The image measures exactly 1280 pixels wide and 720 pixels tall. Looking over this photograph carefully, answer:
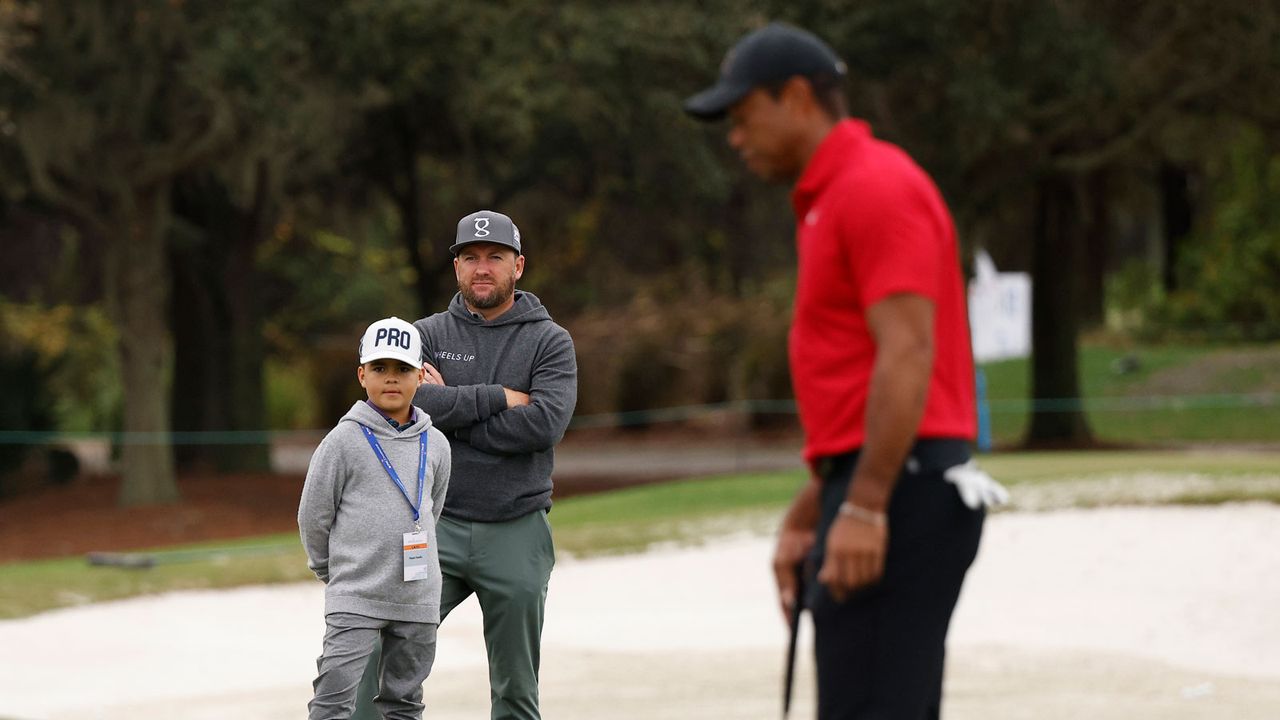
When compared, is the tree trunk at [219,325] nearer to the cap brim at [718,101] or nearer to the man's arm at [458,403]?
the man's arm at [458,403]

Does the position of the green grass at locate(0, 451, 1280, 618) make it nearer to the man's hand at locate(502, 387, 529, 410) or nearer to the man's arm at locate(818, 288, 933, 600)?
the man's hand at locate(502, 387, 529, 410)

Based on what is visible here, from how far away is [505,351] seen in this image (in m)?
5.95

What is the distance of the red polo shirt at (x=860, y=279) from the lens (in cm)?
346

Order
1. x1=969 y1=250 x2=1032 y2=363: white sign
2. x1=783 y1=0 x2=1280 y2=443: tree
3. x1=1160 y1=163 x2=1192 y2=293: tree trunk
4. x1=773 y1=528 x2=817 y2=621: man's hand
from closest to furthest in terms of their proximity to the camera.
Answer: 1. x1=773 y1=528 x2=817 y2=621: man's hand
2. x1=783 y1=0 x2=1280 y2=443: tree
3. x1=969 y1=250 x2=1032 y2=363: white sign
4. x1=1160 y1=163 x2=1192 y2=293: tree trunk

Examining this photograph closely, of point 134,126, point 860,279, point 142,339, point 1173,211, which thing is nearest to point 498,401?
point 860,279

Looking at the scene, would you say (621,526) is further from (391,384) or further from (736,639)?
(391,384)

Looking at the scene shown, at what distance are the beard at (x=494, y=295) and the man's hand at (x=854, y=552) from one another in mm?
2528

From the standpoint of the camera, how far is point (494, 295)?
19.2 feet

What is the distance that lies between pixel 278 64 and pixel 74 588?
26.6 feet

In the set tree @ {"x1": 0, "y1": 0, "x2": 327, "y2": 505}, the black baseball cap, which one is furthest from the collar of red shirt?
tree @ {"x1": 0, "y1": 0, "x2": 327, "y2": 505}

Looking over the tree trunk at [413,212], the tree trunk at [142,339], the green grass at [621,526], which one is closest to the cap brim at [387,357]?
the green grass at [621,526]

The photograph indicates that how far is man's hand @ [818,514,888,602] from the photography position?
3457 millimetres

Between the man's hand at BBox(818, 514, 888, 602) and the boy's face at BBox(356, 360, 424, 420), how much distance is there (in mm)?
2303

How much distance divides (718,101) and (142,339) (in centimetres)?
2078
